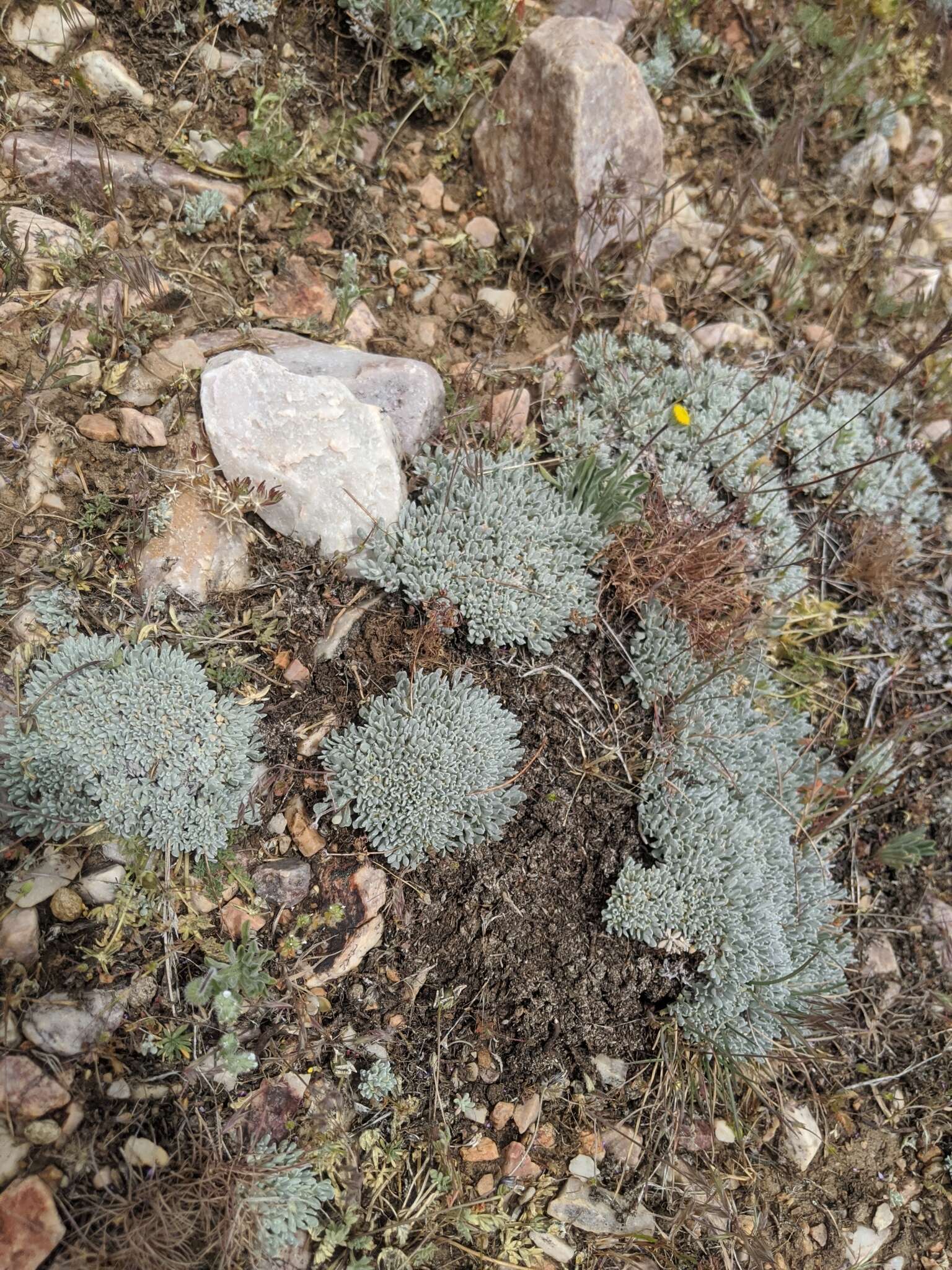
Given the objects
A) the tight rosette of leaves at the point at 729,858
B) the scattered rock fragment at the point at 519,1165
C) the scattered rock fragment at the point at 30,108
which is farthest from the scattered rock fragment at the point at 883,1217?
the scattered rock fragment at the point at 30,108

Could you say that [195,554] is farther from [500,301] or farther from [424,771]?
[500,301]

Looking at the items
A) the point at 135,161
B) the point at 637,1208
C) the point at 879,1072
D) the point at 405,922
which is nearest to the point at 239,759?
the point at 405,922

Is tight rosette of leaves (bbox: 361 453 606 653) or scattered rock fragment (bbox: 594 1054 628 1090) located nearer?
scattered rock fragment (bbox: 594 1054 628 1090)

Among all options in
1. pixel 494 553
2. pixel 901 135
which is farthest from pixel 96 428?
pixel 901 135

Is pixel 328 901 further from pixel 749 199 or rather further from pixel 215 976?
pixel 749 199

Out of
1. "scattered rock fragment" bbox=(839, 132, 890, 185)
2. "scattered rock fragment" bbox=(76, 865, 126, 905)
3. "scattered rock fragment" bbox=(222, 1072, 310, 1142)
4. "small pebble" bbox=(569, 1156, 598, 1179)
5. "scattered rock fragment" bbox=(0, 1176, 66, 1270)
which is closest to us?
"scattered rock fragment" bbox=(0, 1176, 66, 1270)

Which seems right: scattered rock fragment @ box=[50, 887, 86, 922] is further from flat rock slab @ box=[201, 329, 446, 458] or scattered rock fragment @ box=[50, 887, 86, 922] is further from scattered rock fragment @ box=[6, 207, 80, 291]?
scattered rock fragment @ box=[6, 207, 80, 291]

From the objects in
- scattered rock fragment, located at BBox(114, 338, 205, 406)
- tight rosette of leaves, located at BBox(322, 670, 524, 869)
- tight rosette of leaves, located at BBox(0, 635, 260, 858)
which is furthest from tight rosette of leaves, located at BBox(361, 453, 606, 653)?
scattered rock fragment, located at BBox(114, 338, 205, 406)
